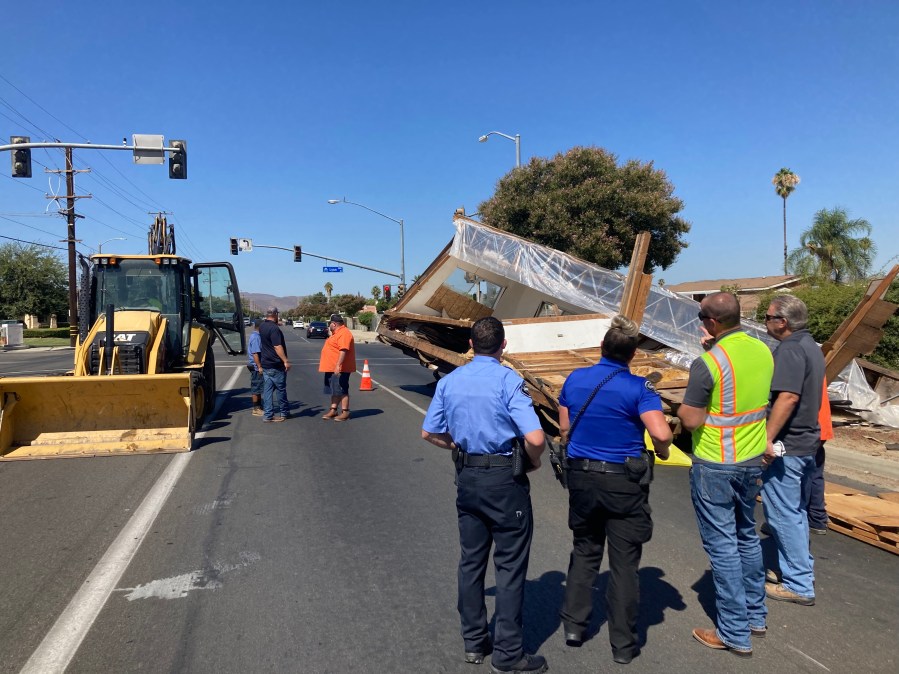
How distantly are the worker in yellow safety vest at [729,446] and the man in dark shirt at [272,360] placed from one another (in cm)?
749

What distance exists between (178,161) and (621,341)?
17.0 meters

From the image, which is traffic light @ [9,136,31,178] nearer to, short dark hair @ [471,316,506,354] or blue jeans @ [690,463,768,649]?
short dark hair @ [471,316,506,354]

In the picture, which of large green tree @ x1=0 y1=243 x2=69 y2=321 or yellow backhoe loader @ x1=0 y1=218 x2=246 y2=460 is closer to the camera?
yellow backhoe loader @ x1=0 y1=218 x2=246 y2=460

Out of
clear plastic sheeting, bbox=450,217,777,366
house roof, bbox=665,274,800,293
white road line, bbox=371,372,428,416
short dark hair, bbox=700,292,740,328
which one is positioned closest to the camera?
short dark hair, bbox=700,292,740,328

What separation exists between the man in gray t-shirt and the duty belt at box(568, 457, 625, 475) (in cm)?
126

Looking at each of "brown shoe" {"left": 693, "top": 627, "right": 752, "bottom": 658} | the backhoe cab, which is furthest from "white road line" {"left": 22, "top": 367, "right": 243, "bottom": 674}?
"brown shoe" {"left": 693, "top": 627, "right": 752, "bottom": 658}

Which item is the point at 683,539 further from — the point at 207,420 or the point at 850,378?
the point at 207,420

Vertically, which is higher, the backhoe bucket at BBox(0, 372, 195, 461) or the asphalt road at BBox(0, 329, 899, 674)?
the backhoe bucket at BBox(0, 372, 195, 461)

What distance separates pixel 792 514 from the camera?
402 centimetres

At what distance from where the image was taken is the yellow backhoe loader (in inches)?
316

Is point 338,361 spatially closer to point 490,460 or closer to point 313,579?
point 313,579

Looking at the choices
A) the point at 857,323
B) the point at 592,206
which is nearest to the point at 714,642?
the point at 857,323

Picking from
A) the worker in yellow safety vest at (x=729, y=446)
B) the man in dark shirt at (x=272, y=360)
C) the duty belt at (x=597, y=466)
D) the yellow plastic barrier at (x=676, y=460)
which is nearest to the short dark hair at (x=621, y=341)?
the worker in yellow safety vest at (x=729, y=446)

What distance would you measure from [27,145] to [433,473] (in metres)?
15.3
